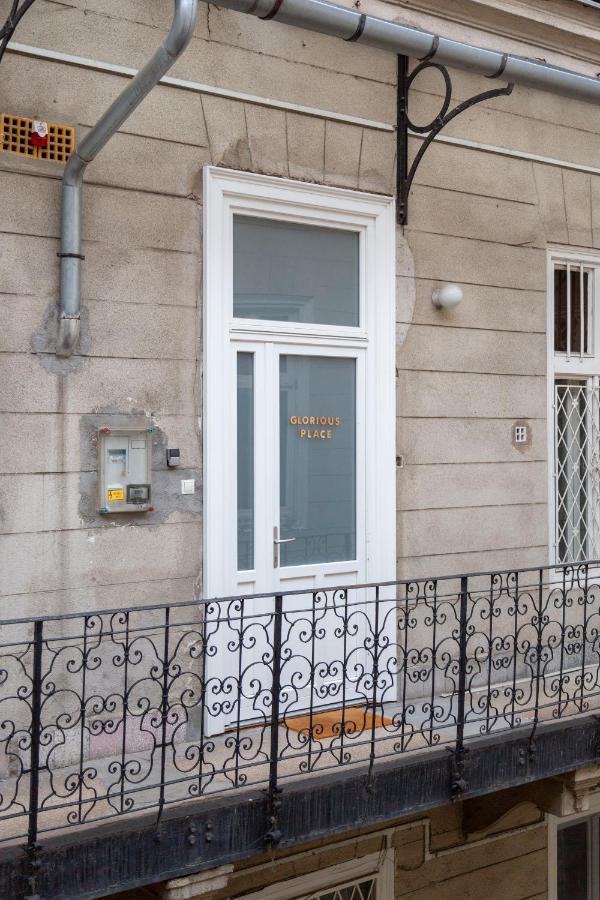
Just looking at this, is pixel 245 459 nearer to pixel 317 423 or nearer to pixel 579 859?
pixel 317 423

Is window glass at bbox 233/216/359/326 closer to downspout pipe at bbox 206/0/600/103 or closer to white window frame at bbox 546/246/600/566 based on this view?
downspout pipe at bbox 206/0/600/103

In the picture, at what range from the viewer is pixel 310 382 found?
5.75 metres

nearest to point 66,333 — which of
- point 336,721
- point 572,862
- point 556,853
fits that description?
point 336,721

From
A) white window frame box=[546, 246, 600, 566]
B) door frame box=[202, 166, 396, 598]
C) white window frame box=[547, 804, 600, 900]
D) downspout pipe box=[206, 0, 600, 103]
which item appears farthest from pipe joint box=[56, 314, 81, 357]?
white window frame box=[547, 804, 600, 900]

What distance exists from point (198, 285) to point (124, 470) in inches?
44.7

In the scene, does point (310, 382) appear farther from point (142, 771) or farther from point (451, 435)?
point (142, 771)

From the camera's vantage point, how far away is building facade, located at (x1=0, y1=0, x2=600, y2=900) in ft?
15.5

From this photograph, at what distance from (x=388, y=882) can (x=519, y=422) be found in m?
3.23

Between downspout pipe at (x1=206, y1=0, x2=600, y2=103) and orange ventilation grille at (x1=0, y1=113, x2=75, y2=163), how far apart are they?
1154 millimetres

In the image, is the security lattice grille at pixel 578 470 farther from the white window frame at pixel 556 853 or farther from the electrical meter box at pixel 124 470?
the electrical meter box at pixel 124 470

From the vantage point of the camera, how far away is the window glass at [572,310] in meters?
6.91

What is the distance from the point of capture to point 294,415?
5.72m

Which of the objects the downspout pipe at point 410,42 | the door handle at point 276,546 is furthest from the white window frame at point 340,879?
the downspout pipe at point 410,42

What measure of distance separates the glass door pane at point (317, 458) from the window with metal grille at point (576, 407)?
6.02 ft
